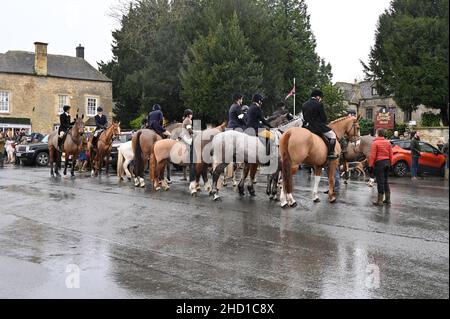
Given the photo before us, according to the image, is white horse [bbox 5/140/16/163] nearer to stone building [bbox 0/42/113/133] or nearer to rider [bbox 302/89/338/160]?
stone building [bbox 0/42/113/133]

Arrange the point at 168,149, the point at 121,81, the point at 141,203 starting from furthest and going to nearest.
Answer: the point at 121,81 → the point at 168,149 → the point at 141,203

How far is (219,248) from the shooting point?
784cm

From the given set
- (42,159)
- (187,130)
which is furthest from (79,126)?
(42,159)

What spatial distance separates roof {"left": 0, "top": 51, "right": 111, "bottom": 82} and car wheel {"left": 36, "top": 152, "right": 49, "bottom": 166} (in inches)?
1006

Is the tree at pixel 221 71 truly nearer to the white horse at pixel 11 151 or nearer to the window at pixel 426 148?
the white horse at pixel 11 151

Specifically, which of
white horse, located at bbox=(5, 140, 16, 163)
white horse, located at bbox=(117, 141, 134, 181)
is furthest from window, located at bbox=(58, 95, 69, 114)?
white horse, located at bbox=(117, 141, 134, 181)

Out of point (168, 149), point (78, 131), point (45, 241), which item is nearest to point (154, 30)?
point (78, 131)

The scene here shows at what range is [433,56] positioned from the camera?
120 ft

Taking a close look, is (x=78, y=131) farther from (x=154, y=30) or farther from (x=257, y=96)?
(x=154, y=30)

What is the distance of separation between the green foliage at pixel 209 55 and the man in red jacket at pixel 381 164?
2847 cm

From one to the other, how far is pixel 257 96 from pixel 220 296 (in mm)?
8271

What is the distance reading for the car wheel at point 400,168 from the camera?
81.4ft

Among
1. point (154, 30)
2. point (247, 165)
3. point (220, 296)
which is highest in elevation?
point (154, 30)

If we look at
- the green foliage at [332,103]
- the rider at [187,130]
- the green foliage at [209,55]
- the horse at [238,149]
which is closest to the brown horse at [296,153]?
the horse at [238,149]
